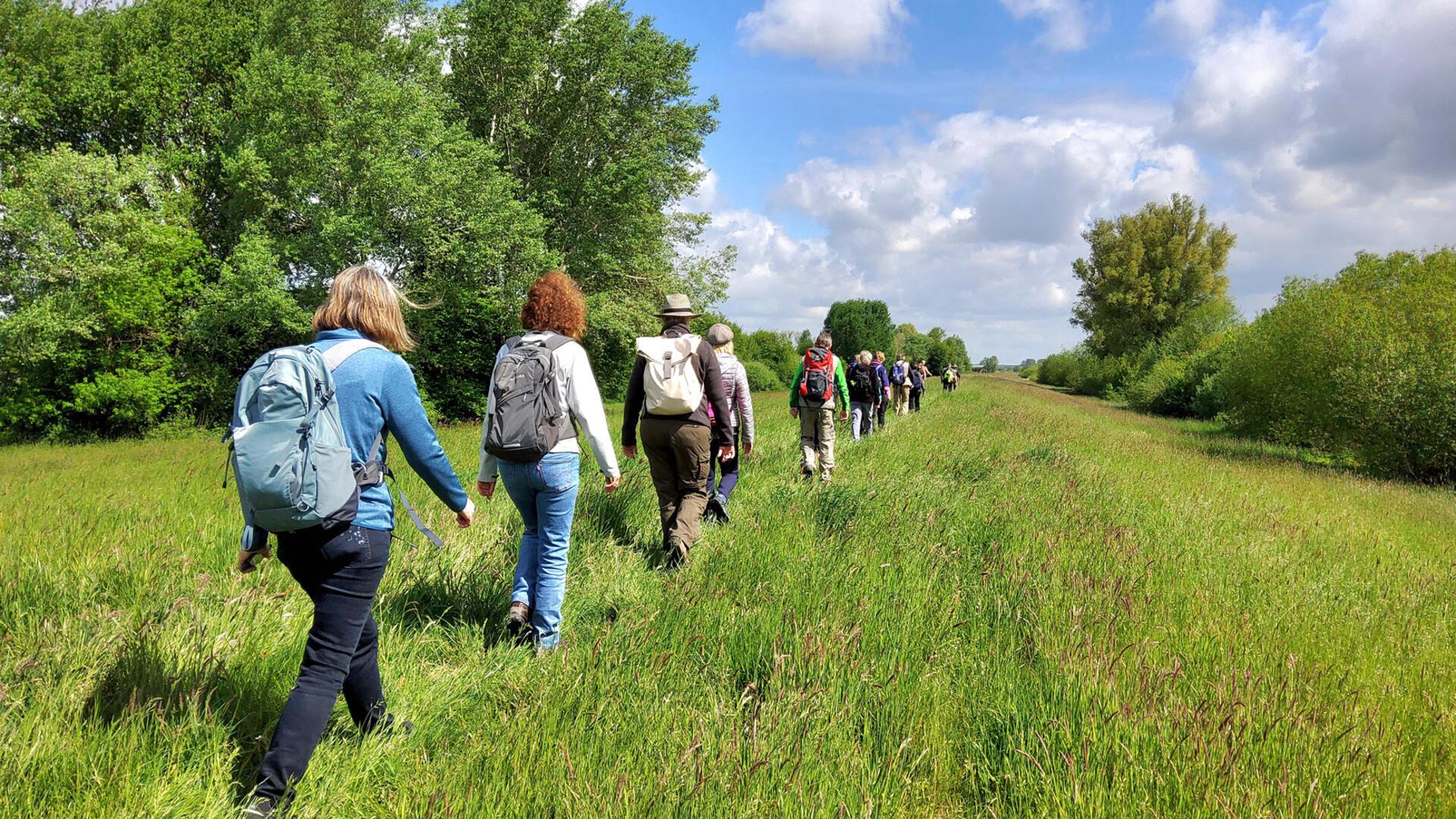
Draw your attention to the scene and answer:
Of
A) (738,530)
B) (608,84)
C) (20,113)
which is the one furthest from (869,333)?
(738,530)

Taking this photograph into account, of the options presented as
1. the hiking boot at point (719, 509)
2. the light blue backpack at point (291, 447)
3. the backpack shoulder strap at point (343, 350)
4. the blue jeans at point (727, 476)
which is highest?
the backpack shoulder strap at point (343, 350)

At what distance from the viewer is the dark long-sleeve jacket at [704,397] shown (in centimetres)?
496

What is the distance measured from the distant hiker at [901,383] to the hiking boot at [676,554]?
14095 millimetres

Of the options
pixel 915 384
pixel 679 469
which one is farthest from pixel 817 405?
pixel 915 384

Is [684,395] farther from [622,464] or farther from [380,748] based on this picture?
[622,464]

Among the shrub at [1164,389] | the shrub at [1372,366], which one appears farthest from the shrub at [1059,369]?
the shrub at [1372,366]

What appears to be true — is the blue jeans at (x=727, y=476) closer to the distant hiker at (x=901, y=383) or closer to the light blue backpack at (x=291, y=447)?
the light blue backpack at (x=291, y=447)

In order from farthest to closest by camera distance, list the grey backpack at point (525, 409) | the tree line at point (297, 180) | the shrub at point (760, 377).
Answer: the shrub at point (760, 377) < the tree line at point (297, 180) < the grey backpack at point (525, 409)

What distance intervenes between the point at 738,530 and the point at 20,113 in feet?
94.8

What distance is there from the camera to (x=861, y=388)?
464 inches

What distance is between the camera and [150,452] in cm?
1419

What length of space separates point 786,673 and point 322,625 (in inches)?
70.7

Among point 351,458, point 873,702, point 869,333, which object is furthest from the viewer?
point 869,333

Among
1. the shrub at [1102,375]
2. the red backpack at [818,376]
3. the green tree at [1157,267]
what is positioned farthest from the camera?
the shrub at [1102,375]
